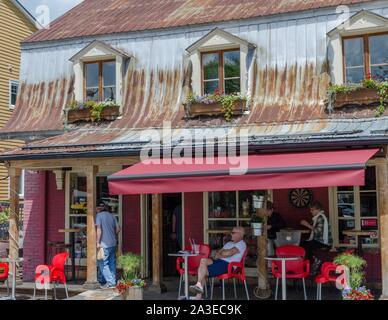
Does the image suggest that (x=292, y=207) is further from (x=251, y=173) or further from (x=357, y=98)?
(x=251, y=173)

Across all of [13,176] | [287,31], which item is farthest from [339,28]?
[13,176]

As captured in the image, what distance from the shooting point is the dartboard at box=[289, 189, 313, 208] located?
1316 centimetres

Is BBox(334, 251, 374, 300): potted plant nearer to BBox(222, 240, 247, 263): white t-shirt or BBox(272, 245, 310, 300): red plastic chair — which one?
BBox(272, 245, 310, 300): red plastic chair

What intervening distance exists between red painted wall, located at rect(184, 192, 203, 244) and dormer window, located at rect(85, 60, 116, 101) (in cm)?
301

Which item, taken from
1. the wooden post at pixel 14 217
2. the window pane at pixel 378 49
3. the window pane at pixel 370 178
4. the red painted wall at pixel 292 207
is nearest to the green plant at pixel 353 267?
Result: the window pane at pixel 370 178

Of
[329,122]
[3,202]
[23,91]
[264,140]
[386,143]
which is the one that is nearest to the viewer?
[386,143]

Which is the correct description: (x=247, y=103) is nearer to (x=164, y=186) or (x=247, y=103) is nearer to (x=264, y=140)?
(x=264, y=140)

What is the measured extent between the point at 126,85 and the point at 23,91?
299 cm

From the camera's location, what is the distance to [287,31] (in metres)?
13.2

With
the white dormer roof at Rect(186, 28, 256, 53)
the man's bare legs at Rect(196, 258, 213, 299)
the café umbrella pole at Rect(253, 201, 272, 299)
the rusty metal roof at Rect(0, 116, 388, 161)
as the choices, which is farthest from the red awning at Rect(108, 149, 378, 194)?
the white dormer roof at Rect(186, 28, 256, 53)

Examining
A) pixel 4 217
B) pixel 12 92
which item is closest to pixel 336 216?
pixel 4 217

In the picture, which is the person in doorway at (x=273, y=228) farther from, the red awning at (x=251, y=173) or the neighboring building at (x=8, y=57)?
the neighboring building at (x=8, y=57)

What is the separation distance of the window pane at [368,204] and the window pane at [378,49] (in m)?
2.70

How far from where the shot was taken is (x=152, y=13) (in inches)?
618
